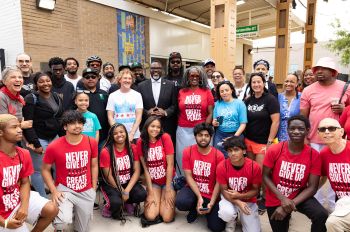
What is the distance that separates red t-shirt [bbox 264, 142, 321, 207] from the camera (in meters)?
3.07

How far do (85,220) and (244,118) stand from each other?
245cm

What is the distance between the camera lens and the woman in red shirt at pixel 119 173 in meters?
3.73

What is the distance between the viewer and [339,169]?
288 cm

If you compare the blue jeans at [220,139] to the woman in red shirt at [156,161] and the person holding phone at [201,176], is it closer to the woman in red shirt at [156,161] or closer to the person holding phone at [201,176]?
the person holding phone at [201,176]

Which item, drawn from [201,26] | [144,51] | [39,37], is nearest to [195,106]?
[39,37]

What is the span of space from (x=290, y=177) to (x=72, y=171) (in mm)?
2505

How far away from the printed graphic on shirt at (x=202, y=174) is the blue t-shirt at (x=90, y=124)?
150cm

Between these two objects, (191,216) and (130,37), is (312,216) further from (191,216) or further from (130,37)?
(130,37)

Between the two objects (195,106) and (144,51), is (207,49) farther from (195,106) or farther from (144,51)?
(195,106)

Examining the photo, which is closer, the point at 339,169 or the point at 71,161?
the point at 339,169

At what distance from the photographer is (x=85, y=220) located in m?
3.40

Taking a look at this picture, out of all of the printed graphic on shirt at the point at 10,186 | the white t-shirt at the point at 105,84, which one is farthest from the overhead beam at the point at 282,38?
the printed graphic on shirt at the point at 10,186

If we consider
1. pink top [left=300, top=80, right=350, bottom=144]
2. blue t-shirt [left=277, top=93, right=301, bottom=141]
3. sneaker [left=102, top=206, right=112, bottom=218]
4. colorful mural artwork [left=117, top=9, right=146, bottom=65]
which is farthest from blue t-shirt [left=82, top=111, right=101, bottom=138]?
colorful mural artwork [left=117, top=9, right=146, bottom=65]

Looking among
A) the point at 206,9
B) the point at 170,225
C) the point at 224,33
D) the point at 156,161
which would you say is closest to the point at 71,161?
the point at 156,161
